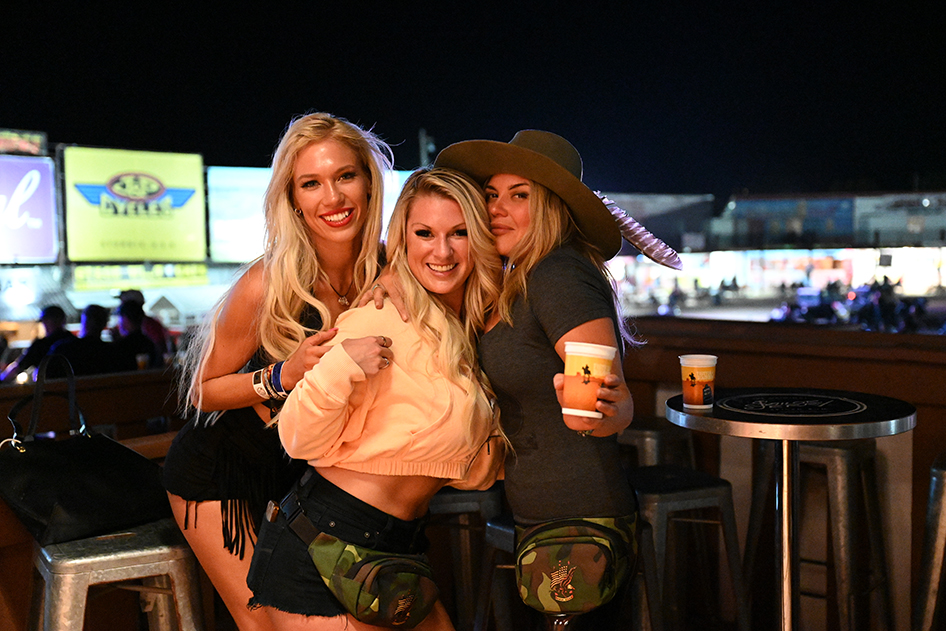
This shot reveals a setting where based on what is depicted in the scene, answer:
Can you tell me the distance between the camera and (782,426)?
1719 mm

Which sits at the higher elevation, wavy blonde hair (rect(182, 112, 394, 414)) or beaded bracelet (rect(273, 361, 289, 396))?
wavy blonde hair (rect(182, 112, 394, 414))

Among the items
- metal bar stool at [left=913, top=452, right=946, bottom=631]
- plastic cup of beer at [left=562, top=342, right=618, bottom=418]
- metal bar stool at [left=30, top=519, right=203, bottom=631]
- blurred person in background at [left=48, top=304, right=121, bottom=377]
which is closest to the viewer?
plastic cup of beer at [left=562, top=342, right=618, bottom=418]

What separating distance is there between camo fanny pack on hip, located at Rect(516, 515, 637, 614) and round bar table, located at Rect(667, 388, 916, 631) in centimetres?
47

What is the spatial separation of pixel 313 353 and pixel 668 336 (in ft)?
6.81

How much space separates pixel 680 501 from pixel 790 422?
0.56 metres

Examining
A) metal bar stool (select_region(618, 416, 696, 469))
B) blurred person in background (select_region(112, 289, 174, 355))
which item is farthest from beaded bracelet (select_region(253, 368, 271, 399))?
blurred person in background (select_region(112, 289, 174, 355))

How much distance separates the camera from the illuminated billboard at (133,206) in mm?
8961

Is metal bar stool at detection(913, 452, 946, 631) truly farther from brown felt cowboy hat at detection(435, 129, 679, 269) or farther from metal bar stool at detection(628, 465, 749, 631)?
brown felt cowboy hat at detection(435, 129, 679, 269)

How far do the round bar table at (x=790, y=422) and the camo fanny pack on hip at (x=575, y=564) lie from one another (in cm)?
47

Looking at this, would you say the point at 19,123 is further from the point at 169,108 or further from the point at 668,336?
the point at 668,336

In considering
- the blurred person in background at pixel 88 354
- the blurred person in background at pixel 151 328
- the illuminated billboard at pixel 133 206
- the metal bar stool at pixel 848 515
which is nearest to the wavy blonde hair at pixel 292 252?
the metal bar stool at pixel 848 515

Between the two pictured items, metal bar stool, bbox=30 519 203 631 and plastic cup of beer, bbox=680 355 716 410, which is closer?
metal bar stool, bbox=30 519 203 631

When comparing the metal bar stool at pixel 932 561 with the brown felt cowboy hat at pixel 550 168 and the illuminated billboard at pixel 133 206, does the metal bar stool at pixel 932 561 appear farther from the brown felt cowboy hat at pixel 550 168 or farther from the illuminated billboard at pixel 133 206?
the illuminated billboard at pixel 133 206

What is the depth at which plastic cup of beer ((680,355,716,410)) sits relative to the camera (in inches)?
75.0
